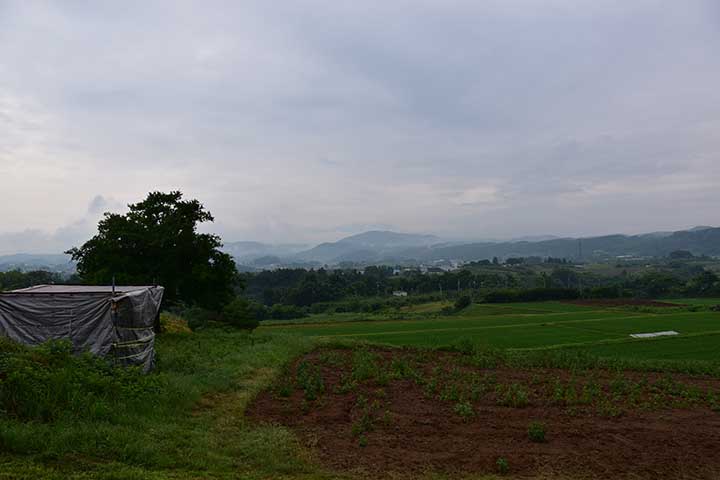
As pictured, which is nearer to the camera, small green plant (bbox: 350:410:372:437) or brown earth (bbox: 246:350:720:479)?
brown earth (bbox: 246:350:720:479)

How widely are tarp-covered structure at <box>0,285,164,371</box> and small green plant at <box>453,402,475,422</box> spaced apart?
7.42m

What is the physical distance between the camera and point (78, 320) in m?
11.4

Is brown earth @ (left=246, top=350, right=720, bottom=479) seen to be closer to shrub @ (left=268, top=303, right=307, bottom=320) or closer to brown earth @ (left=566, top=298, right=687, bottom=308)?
brown earth @ (left=566, top=298, right=687, bottom=308)

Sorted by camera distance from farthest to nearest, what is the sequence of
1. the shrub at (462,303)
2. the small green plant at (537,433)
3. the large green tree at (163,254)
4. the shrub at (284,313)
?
the shrub at (284,313), the shrub at (462,303), the large green tree at (163,254), the small green plant at (537,433)

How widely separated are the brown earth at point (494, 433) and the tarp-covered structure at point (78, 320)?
3719 mm

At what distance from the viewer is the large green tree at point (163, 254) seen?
21953mm

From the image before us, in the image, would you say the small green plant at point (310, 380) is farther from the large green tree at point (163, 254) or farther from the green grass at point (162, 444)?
the large green tree at point (163, 254)

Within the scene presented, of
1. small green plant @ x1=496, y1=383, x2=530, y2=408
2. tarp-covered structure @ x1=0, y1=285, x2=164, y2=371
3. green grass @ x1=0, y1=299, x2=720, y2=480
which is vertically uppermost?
tarp-covered structure @ x1=0, y1=285, x2=164, y2=371

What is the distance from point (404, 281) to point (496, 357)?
93.6m

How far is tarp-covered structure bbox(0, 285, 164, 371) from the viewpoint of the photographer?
11258 millimetres

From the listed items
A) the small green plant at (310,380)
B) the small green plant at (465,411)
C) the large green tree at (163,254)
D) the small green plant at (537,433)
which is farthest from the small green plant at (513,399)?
the large green tree at (163,254)

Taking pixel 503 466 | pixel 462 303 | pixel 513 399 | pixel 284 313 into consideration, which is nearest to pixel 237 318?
pixel 513 399

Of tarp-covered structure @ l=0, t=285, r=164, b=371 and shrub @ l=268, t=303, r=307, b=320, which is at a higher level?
tarp-covered structure @ l=0, t=285, r=164, b=371

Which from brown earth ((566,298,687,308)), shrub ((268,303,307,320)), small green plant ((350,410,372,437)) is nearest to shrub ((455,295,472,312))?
brown earth ((566,298,687,308))
